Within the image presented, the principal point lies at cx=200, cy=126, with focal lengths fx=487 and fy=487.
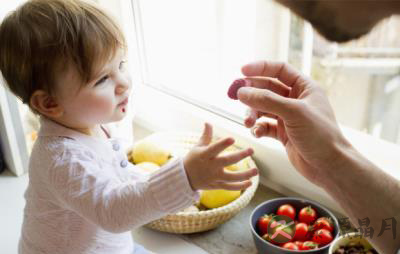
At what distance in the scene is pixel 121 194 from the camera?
67 cm

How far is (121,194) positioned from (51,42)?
0.75 feet

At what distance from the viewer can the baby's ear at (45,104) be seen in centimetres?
71

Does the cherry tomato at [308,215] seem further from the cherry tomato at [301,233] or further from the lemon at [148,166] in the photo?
the lemon at [148,166]

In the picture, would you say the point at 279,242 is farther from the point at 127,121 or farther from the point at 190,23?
the point at 190,23

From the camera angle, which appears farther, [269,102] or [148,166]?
[148,166]

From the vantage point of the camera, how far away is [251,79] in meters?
0.84

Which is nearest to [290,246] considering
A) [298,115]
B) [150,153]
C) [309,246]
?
[309,246]

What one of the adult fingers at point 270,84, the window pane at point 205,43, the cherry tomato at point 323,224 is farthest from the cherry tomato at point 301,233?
the window pane at point 205,43

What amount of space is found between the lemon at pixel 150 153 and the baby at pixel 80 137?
282 millimetres

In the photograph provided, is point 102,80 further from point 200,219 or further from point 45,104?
point 200,219

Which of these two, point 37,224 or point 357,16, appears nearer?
point 357,16

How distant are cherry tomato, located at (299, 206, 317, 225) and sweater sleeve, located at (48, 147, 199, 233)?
34cm

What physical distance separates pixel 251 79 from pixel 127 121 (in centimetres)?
41

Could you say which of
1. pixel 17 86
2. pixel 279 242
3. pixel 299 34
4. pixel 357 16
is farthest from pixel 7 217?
pixel 357 16
